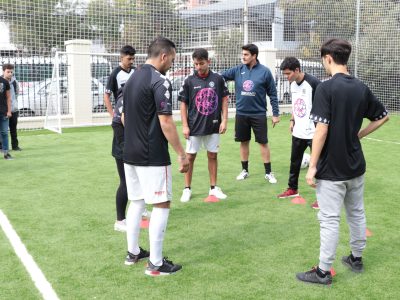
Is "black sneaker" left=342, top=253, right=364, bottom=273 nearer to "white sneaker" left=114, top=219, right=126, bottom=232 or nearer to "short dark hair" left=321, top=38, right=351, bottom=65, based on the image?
"short dark hair" left=321, top=38, right=351, bottom=65

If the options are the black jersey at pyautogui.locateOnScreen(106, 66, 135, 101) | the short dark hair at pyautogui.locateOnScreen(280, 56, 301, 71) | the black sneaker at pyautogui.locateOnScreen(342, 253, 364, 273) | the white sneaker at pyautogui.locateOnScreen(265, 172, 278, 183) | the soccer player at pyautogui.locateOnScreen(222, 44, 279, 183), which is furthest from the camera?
the white sneaker at pyautogui.locateOnScreen(265, 172, 278, 183)

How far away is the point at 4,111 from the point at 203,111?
202 inches

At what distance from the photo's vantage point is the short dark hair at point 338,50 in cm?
361

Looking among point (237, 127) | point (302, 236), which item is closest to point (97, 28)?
point (237, 127)

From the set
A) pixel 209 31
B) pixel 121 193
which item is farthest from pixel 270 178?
pixel 209 31

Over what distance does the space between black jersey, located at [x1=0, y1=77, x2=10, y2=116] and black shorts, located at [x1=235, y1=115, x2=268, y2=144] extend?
193 inches

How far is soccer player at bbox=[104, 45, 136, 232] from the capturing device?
4848mm

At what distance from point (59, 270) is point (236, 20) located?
52.8ft

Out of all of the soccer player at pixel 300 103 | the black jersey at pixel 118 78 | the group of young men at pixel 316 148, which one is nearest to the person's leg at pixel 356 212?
the group of young men at pixel 316 148

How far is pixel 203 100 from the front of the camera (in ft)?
20.8

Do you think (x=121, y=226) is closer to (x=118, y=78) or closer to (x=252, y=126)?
(x=118, y=78)

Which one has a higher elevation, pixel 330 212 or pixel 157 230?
pixel 330 212

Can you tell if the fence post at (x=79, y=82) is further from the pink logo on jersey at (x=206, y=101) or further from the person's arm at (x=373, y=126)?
the person's arm at (x=373, y=126)

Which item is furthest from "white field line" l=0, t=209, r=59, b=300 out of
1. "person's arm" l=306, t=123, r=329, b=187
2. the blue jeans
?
the blue jeans
